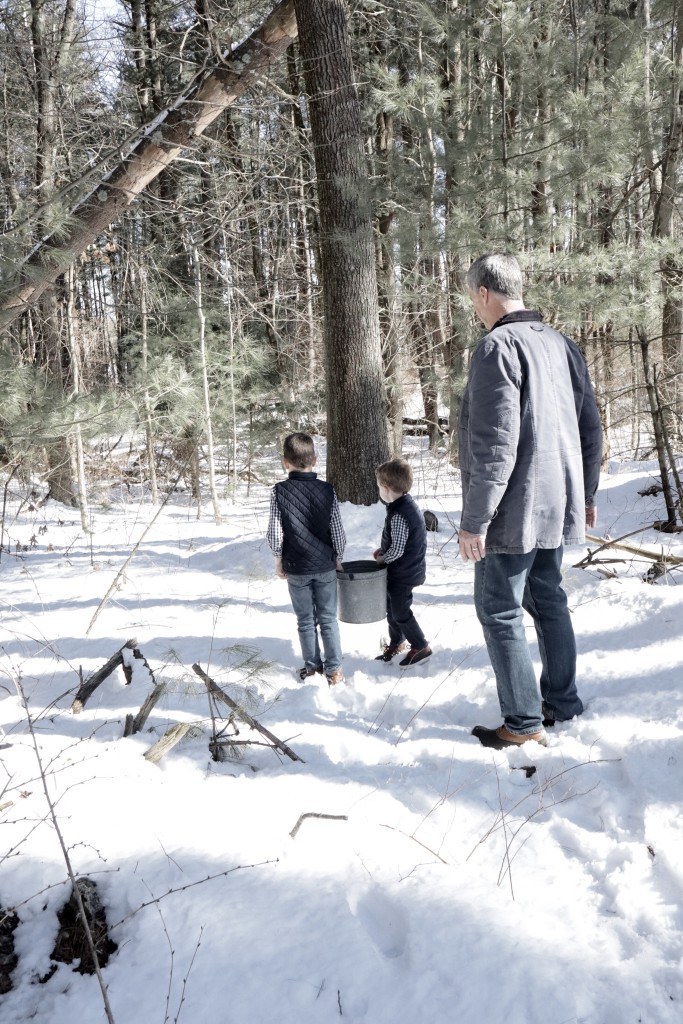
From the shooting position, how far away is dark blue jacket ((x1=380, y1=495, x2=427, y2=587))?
149 inches

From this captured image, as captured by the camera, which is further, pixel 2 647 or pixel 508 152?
pixel 508 152

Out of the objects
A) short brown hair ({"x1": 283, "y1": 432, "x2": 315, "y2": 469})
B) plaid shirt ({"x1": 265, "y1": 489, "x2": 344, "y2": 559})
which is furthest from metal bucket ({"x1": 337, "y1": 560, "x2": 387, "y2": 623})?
short brown hair ({"x1": 283, "y1": 432, "x2": 315, "y2": 469})

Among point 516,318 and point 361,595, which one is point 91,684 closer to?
point 361,595

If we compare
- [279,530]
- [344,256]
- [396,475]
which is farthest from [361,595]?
[344,256]

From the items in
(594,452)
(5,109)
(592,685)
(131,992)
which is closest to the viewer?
(131,992)

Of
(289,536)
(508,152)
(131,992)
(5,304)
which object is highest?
(508,152)

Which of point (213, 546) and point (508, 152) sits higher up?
point (508, 152)

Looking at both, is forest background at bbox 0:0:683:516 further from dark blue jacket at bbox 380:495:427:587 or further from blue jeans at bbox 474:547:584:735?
blue jeans at bbox 474:547:584:735

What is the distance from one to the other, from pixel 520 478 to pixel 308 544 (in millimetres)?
1374

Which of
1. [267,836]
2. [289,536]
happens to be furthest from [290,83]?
[267,836]

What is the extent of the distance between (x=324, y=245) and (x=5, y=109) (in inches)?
224

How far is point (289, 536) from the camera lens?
367 centimetres

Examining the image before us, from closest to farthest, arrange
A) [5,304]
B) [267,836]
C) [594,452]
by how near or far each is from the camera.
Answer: [267,836]
[594,452]
[5,304]

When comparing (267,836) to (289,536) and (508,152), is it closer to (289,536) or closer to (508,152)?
(289,536)
